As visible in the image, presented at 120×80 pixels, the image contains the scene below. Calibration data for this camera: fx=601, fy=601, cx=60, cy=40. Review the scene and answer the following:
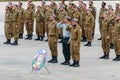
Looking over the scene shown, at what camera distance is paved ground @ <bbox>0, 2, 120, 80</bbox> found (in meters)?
19.7

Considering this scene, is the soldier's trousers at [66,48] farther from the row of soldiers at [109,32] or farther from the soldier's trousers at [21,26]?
the soldier's trousers at [21,26]

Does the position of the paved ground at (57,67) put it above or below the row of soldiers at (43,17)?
below

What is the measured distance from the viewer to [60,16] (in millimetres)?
29031

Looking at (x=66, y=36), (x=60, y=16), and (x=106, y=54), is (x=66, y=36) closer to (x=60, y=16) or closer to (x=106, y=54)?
(x=106, y=54)

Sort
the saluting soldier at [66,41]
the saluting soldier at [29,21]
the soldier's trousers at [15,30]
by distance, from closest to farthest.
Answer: the saluting soldier at [66,41], the soldier's trousers at [15,30], the saluting soldier at [29,21]

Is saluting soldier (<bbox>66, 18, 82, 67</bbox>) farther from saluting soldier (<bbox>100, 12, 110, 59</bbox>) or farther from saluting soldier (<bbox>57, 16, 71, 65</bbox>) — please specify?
saluting soldier (<bbox>100, 12, 110, 59</bbox>)

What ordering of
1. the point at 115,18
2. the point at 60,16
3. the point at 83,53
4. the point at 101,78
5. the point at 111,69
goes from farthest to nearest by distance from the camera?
the point at 60,16, the point at 83,53, the point at 115,18, the point at 111,69, the point at 101,78

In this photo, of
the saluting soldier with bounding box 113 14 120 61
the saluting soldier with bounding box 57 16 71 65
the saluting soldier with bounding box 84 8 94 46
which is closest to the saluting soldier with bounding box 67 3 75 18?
the saluting soldier with bounding box 84 8 94 46

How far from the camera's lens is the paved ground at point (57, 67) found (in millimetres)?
19672

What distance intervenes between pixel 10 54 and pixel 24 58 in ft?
4.34

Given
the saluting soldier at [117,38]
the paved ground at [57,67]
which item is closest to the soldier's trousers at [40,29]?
the paved ground at [57,67]

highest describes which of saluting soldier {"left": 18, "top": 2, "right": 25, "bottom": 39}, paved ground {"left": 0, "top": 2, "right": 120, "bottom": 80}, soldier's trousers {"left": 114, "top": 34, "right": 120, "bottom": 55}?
saluting soldier {"left": 18, "top": 2, "right": 25, "bottom": 39}

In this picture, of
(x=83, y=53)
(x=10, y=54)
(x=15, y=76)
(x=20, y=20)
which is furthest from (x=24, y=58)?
(x=20, y=20)

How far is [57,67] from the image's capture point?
22.0 meters
